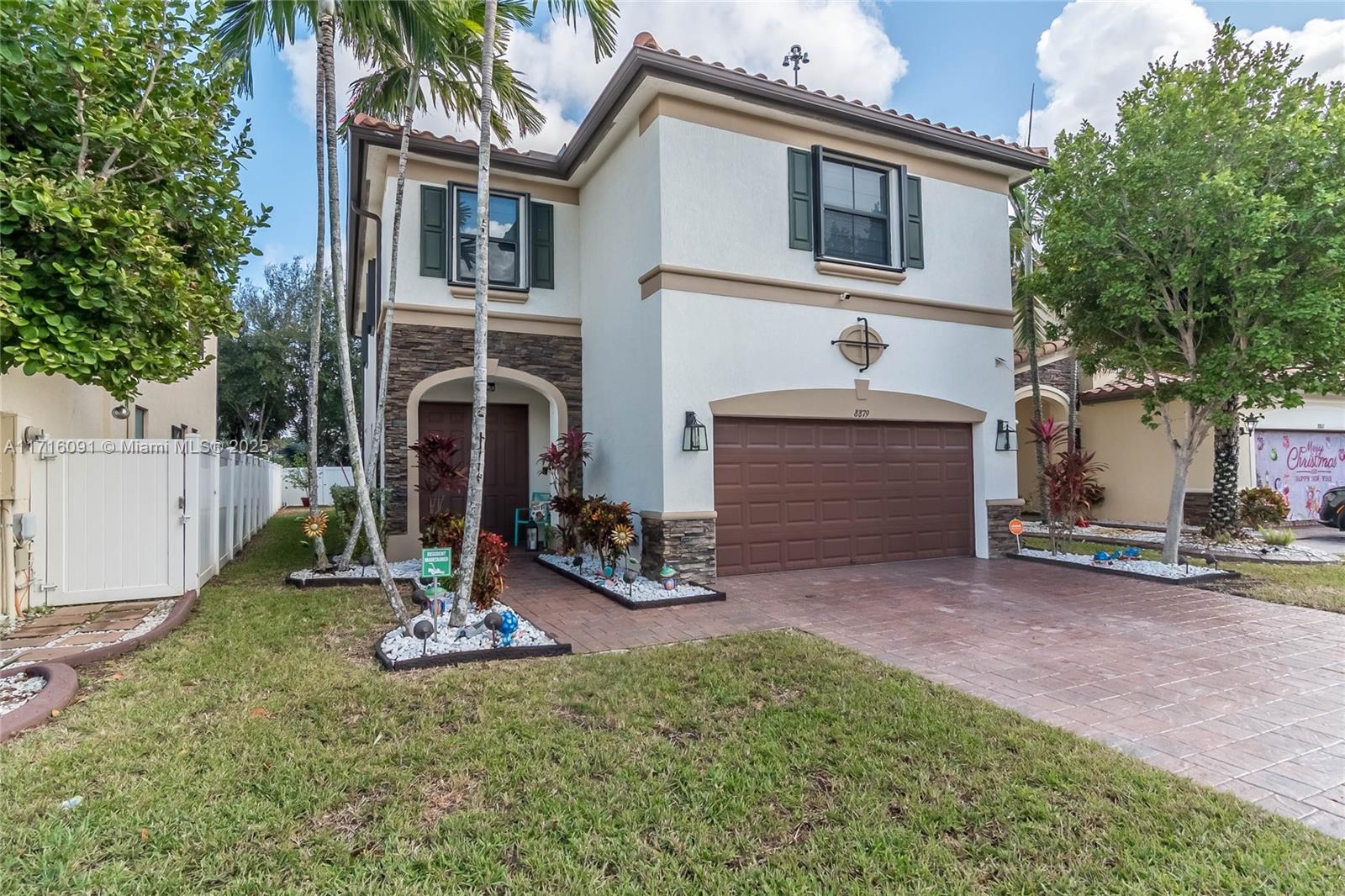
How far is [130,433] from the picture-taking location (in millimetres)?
9594

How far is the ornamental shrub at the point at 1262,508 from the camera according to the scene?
41.2 ft

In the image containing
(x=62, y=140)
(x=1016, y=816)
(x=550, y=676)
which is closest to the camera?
(x=1016, y=816)

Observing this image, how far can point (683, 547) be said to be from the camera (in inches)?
323

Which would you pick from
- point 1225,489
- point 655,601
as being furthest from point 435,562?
point 1225,489

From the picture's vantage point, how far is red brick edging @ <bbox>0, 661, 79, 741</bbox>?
3643mm

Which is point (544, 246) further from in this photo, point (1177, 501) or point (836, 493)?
point (1177, 501)

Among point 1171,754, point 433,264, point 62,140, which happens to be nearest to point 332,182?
point 62,140

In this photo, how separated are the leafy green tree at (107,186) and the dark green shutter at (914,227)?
8678 mm

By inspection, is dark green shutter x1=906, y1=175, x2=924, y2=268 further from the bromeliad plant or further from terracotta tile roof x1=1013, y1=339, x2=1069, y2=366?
terracotta tile roof x1=1013, y1=339, x2=1069, y2=366

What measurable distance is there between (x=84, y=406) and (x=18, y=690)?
15.4ft

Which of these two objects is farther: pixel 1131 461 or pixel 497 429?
pixel 1131 461

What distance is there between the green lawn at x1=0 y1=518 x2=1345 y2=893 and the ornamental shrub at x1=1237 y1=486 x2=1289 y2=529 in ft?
40.9

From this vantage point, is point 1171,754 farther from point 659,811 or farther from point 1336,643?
point 1336,643

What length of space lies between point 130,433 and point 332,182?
6.39 metres
